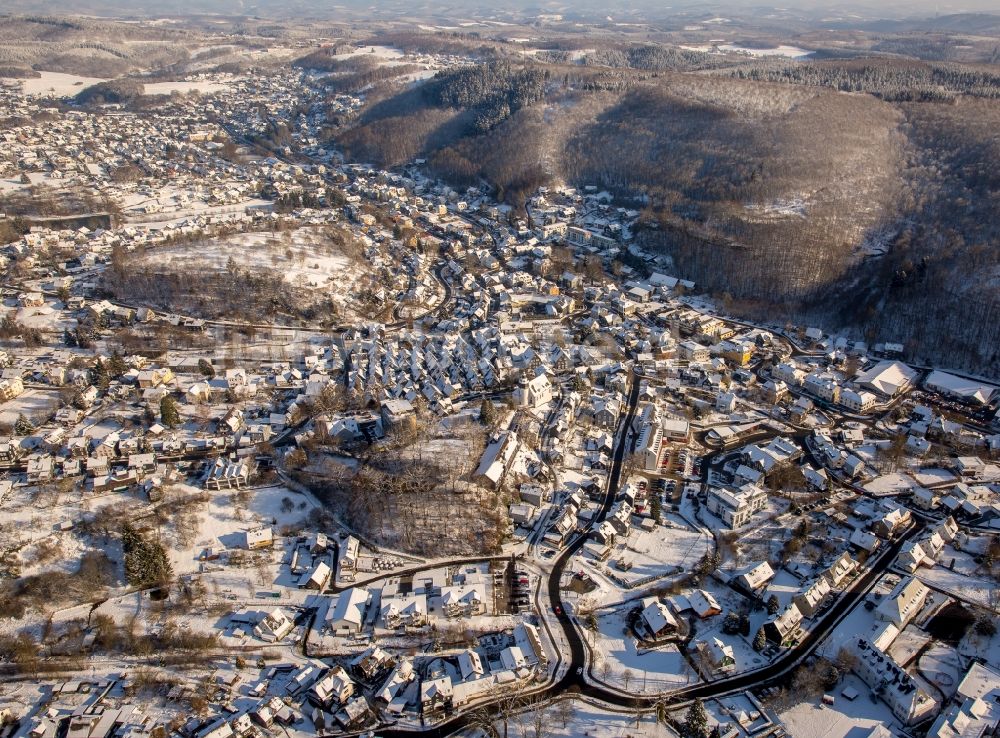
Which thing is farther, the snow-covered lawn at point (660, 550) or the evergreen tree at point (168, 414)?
the evergreen tree at point (168, 414)

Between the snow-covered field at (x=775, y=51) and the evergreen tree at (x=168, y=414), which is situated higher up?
the snow-covered field at (x=775, y=51)

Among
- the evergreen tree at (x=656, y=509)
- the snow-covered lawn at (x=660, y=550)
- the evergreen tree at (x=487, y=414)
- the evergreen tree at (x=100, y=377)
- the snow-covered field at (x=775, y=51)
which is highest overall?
the snow-covered field at (x=775, y=51)

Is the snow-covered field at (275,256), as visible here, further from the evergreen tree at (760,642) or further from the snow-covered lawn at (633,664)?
the evergreen tree at (760,642)

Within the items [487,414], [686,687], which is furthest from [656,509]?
[487,414]

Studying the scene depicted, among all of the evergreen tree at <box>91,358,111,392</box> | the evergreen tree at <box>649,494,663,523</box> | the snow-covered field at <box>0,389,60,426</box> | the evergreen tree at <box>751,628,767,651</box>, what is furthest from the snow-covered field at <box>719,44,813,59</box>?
the snow-covered field at <box>0,389,60,426</box>

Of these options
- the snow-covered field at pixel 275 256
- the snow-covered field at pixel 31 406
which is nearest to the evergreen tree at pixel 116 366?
the snow-covered field at pixel 31 406

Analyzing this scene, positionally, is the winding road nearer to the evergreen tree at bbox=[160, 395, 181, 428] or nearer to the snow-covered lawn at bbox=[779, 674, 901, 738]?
the snow-covered lawn at bbox=[779, 674, 901, 738]

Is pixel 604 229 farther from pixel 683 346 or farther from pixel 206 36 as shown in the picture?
pixel 206 36
